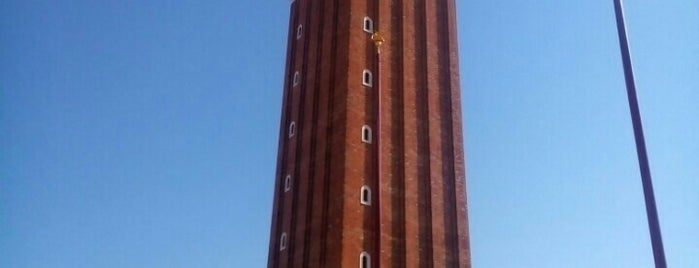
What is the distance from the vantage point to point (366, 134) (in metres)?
32.2

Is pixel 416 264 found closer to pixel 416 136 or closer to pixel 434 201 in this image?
pixel 434 201

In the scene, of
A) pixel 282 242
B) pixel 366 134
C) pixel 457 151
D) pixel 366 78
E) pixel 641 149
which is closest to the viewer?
pixel 641 149

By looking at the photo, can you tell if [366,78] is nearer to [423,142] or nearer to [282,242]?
[423,142]

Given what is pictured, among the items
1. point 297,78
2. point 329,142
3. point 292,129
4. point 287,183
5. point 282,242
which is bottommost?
point 282,242

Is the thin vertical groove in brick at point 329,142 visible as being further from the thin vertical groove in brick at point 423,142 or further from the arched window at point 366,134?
the thin vertical groove in brick at point 423,142

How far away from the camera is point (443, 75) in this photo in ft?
119

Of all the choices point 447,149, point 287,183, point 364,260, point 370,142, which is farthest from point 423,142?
point 364,260

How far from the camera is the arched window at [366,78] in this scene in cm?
3362

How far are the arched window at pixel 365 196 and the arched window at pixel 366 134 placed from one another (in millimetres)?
2169

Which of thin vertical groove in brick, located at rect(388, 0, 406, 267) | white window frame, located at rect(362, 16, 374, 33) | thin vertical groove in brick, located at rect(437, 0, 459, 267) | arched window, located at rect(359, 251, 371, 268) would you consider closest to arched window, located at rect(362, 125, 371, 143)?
thin vertical groove in brick, located at rect(388, 0, 406, 267)

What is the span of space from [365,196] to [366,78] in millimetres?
5658

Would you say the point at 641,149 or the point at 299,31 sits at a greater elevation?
the point at 299,31

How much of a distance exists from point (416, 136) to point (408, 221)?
4167 millimetres

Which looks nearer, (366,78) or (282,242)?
(282,242)
